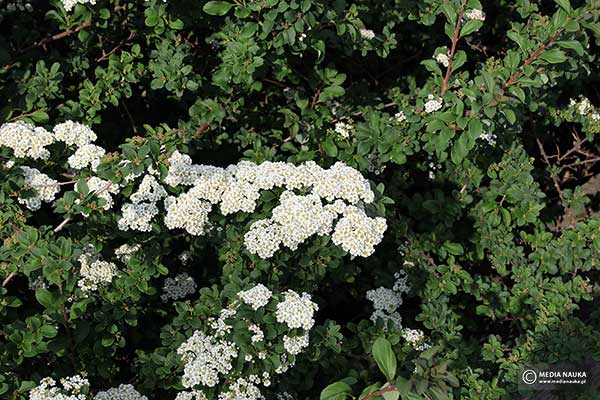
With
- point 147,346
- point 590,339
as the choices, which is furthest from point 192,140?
point 590,339

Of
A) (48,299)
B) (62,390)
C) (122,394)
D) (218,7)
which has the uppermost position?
(218,7)

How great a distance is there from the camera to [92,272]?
2654 mm

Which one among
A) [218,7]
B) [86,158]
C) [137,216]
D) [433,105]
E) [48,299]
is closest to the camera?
[48,299]

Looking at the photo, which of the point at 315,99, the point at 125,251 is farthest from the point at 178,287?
the point at 315,99

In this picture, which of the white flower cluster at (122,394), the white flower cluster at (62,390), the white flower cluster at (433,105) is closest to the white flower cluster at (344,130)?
the white flower cluster at (433,105)

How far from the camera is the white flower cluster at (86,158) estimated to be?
269 centimetres

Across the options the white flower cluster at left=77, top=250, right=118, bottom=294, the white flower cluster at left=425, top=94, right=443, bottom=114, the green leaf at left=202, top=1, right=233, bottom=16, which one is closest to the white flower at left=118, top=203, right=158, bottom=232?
the white flower cluster at left=77, top=250, right=118, bottom=294

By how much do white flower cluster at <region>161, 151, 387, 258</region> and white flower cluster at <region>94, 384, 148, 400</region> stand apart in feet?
1.98

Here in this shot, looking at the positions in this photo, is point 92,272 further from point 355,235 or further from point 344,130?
point 344,130

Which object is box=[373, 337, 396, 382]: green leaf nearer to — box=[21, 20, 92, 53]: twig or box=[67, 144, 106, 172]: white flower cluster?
box=[67, 144, 106, 172]: white flower cluster

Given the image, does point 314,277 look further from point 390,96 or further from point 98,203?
point 390,96

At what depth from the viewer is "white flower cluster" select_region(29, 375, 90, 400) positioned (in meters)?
2.24

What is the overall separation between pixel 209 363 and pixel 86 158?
937mm

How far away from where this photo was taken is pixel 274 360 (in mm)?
2359
